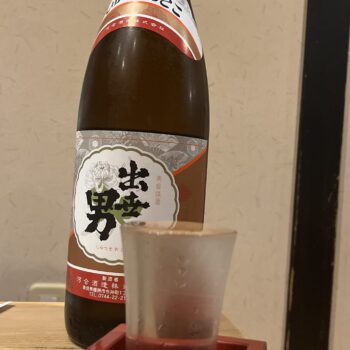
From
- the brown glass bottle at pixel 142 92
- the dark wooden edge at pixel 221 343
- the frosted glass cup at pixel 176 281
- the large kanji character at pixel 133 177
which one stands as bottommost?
the dark wooden edge at pixel 221 343

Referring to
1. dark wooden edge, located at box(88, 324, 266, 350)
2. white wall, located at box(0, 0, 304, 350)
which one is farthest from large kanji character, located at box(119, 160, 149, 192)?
white wall, located at box(0, 0, 304, 350)

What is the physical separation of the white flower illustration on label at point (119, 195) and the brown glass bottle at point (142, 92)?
34 mm

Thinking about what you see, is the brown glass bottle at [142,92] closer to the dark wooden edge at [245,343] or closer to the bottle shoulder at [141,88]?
the bottle shoulder at [141,88]

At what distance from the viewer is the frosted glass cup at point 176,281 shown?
0.86 feet

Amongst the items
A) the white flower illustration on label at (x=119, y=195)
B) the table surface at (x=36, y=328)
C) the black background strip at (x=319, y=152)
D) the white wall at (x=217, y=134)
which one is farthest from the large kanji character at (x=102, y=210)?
the black background strip at (x=319, y=152)

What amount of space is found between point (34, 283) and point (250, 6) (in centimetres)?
55

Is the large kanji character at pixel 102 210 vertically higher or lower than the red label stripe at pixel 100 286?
higher

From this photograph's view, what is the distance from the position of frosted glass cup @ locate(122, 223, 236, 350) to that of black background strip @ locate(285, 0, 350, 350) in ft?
1.74

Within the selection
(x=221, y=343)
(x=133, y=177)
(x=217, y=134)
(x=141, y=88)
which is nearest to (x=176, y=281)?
(x=221, y=343)

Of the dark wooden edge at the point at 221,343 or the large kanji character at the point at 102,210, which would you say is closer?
the dark wooden edge at the point at 221,343

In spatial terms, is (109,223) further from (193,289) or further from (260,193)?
(260,193)

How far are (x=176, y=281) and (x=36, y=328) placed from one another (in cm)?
28

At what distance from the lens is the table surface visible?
0.44 metres

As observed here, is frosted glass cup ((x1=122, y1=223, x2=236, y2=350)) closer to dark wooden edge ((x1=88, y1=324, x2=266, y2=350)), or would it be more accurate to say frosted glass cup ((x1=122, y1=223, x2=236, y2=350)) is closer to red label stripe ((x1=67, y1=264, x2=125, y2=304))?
dark wooden edge ((x1=88, y1=324, x2=266, y2=350))
